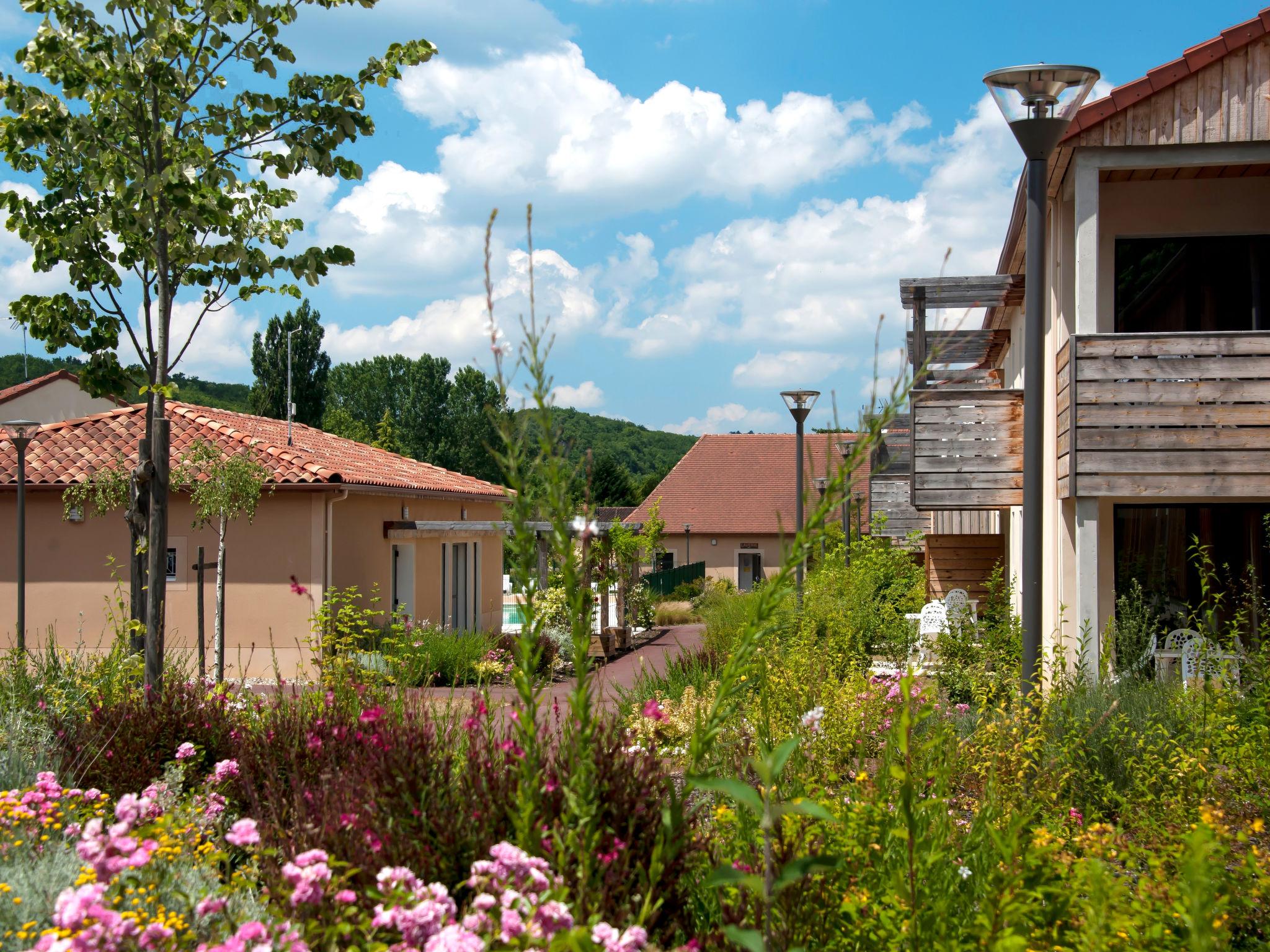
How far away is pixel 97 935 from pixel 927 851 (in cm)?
233

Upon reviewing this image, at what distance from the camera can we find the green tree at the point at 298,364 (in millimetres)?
59250

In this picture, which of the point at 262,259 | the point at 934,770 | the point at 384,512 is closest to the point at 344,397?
the point at 384,512

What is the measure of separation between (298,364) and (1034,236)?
57276 millimetres

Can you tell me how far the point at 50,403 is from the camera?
29.6 metres

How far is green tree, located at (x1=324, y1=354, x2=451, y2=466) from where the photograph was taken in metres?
75.0

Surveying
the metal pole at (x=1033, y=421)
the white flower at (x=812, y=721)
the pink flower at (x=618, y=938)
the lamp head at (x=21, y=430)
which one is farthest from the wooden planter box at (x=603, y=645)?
the pink flower at (x=618, y=938)

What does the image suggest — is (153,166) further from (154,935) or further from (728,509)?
(728,509)

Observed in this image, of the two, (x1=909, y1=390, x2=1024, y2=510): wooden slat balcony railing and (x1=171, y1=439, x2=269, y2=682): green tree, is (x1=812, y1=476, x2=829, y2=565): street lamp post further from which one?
(x1=171, y1=439, x2=269, y2=682): green tree

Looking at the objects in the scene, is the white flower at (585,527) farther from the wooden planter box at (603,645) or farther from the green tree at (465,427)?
the green tree at (465,427)

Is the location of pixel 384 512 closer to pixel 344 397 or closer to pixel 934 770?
pixel 934 770

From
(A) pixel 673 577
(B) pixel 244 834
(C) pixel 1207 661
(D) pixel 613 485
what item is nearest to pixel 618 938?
(B) pixel 244 834

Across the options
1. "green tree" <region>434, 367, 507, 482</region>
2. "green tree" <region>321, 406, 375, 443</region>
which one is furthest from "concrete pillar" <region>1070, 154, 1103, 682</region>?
"green tree" <region>434, 367, 507, 482</region>

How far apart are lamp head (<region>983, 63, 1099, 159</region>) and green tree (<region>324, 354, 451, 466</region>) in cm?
6955

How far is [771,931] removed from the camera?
3186 mm
